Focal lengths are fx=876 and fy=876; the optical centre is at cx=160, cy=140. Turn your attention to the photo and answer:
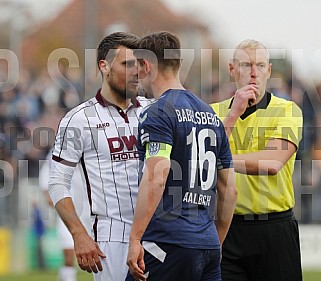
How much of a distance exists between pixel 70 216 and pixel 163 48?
1.42 meters

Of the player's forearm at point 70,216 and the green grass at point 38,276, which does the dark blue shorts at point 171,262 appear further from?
the green grass at point 38,276

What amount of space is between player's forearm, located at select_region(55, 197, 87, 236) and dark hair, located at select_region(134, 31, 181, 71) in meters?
1.25

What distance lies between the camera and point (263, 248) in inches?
263

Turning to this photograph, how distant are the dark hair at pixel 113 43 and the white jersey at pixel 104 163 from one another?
0.46 metres

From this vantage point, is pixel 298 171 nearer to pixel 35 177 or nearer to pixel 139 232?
pixel 35 177

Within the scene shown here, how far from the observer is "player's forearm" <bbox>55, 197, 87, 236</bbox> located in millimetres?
6004

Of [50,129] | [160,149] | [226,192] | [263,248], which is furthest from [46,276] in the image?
[160,149]

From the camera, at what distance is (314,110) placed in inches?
579

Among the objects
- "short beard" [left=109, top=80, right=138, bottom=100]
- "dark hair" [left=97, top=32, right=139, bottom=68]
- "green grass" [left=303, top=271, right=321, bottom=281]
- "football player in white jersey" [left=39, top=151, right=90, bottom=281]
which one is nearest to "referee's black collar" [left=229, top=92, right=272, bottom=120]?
"short beard" [left=109, top=80, right=138, bottom=100]

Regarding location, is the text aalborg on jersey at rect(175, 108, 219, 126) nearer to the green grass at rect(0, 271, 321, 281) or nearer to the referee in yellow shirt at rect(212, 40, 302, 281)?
the referee in yellow shirt at rect(212, 40, 302, 281)

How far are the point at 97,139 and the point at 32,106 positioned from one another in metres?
10.3

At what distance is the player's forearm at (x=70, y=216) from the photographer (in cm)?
600

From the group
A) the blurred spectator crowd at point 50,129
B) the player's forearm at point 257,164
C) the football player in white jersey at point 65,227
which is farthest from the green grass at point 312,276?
the player's forearm at point 257,164

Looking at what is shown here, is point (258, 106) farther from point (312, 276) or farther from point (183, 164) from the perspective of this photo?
point (312, 276)
